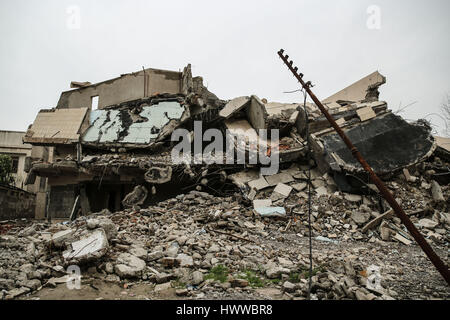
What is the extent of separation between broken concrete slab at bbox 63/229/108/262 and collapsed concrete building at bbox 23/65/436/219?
13.1ft

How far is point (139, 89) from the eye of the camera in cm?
1478

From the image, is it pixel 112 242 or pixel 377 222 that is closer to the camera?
pixel 112 242

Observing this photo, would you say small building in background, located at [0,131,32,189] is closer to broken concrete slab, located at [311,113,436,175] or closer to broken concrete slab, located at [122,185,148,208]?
broken concrete slab, located at [122,185,148,208]

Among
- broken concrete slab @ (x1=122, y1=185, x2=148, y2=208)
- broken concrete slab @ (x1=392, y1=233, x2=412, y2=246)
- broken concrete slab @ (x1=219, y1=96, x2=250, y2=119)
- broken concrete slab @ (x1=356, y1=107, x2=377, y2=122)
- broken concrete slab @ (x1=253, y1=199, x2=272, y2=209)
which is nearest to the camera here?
broken concrete slab @ (x1=392, y1=233, x2=412, y2=246)

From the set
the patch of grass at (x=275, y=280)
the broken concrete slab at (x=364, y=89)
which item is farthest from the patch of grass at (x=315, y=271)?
the broken concrete slab at (x=364, y=89)

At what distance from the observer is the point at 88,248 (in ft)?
11.8

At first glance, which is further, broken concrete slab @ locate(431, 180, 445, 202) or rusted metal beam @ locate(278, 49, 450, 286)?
broken concrete slab @ locate(431, 180, 445, 202)

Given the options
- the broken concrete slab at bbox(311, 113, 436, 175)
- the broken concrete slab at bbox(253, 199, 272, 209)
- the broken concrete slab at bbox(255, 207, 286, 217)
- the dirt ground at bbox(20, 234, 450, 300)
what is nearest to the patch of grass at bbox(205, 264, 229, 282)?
the dirt ground at bbox(20, 234, 450, 300)

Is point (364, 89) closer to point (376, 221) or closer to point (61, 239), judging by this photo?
point (376, 221)

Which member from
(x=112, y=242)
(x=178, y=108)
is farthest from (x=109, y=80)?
(x=112, y=242)

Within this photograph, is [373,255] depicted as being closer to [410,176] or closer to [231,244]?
[231,244]

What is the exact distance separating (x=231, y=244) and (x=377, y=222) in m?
3.43

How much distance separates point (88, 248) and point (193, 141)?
645 cm

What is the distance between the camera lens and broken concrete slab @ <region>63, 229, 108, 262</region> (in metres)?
3.46
